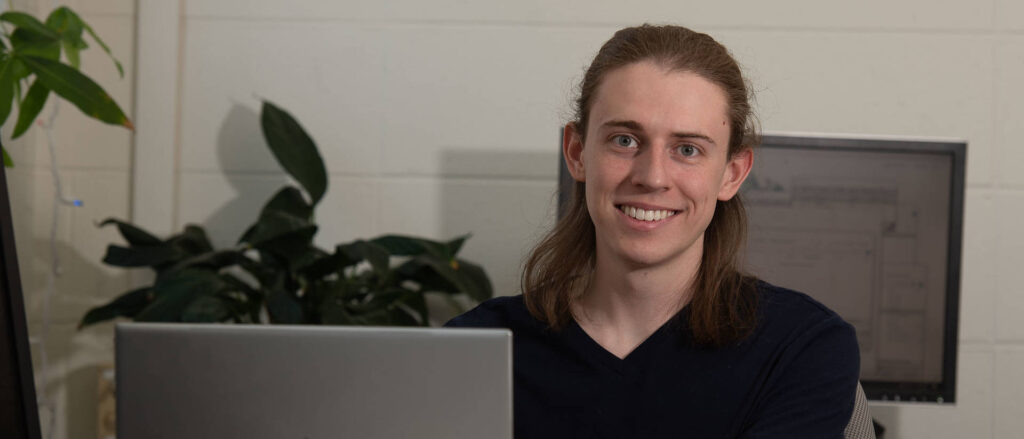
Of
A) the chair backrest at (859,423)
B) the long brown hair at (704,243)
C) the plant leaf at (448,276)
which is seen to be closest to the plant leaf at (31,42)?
Result: the plant leaf at (448,276)

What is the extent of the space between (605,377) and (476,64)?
4.47ft

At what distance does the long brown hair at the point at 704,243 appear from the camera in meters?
1.40

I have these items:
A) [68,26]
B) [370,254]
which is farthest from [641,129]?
[68,26]

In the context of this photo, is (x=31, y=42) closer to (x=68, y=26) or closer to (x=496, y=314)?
(x=68, y=26)

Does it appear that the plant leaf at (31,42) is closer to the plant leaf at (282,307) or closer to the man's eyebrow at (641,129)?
the plant leaf at (282,307)

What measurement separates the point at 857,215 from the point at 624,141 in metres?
1.02

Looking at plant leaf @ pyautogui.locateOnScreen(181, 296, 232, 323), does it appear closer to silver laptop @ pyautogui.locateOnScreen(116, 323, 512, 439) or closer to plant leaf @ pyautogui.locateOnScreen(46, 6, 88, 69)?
plant leaf @ pyautogui.locateOnScreen(46, 6, 88, 69)

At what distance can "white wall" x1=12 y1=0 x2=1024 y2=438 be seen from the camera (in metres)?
2.51

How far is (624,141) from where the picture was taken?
55.3 inches

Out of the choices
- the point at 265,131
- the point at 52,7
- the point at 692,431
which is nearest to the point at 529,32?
the point at 265,131

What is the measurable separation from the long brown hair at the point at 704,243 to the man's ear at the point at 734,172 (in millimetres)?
16

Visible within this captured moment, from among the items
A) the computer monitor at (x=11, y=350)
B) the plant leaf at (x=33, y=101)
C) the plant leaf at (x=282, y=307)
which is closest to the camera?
the computer monitor at (x=11, y=350)

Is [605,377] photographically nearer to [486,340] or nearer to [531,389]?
[531,389]

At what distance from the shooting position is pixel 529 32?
2561mm
